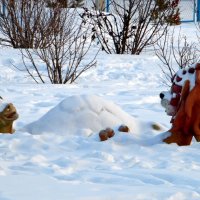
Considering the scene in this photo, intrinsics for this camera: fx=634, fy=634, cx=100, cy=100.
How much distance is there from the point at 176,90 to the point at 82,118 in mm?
892

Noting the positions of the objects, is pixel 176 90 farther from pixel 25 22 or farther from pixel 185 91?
pixel 25 22

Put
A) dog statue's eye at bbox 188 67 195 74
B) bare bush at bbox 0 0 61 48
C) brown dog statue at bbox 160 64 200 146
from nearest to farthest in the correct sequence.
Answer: brown dog statue at bbox 160 64 200 146, dog statue's eye at bbox 188 67 195 74, bare bush at bbox 0 0 61 48

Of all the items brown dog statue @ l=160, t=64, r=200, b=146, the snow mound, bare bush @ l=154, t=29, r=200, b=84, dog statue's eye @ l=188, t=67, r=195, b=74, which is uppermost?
dog statue's eye @ l=188, t=67, r=195, b=74

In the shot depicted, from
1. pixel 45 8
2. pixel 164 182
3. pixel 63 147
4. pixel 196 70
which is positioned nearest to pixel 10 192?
pixel 164 182

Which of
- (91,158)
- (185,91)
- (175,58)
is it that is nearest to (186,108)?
(185,91)

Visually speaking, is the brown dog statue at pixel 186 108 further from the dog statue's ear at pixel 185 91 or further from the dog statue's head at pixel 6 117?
the dog statue's head at pixel 6 117

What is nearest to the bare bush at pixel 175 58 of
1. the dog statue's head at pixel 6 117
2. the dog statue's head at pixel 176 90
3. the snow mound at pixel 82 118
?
the snow mound at pixel 82 118

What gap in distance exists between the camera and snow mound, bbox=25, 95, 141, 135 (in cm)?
513

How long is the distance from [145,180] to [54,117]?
5.75ft

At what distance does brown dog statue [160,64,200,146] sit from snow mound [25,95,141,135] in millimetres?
646

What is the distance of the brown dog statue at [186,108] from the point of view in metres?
4.47

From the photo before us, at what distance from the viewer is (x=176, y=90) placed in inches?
184

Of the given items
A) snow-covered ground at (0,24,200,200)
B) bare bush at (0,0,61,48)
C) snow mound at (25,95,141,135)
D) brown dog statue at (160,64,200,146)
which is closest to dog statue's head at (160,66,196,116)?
brown dog statue at (160,64,200,146)

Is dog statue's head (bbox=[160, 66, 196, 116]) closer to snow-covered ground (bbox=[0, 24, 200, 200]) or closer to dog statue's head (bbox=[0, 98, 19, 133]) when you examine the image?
snow-covered ground (bbox=[0, 24, 200, 200])
